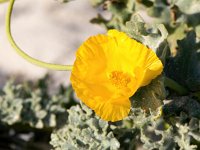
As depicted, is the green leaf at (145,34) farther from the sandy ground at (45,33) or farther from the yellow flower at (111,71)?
the sandy ground at (45,33)

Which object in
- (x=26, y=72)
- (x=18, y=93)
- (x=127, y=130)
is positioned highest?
(x=127, y=130)

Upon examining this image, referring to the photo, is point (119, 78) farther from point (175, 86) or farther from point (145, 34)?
point (175, 86)

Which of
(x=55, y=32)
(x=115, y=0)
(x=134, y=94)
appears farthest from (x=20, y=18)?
(x=134, y=94)

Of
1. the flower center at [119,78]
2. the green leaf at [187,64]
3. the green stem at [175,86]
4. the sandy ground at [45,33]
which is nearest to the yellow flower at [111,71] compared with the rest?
the flower center at [119,78]

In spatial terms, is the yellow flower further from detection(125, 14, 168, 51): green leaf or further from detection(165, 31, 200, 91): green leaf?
detection(165, 31, 200, 91): green leaf

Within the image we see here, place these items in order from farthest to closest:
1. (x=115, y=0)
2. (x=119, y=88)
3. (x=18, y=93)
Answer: (x=18, y=93)
(x=115, y=0)
(x=119, y=88)

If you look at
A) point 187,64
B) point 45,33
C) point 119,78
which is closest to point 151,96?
point 119,78

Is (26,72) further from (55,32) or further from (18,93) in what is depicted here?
(18,93)
